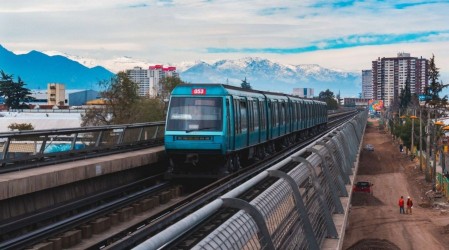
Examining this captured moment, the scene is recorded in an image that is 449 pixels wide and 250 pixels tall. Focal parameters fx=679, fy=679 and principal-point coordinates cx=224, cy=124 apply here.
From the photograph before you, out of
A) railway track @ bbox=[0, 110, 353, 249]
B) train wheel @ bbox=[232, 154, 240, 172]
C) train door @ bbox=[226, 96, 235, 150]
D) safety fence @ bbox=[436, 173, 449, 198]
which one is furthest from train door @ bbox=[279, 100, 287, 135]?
safety fence @ bbox=[436, 173, 449, 198]

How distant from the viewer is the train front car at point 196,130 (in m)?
22.2

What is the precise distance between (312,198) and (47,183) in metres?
8.23

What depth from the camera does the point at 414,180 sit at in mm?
62031

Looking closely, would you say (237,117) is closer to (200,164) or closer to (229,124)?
(229,124)

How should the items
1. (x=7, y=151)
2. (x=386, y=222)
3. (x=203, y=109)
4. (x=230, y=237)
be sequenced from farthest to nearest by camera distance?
(x=386, y=222) → (x=203, y=109) → (x=7, y=151) → (x=230, y=237)

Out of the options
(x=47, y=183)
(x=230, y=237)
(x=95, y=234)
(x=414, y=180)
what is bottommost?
(x=414, y=180)

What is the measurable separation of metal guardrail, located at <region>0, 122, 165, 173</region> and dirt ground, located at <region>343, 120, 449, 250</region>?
10188 millimetres

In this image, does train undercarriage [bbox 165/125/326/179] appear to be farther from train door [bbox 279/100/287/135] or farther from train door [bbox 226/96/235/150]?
train door [bbox 279/100/287/135]

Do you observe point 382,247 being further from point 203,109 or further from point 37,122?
point 37,122

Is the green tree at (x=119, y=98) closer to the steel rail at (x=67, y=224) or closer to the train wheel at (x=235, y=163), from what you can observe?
the train wheel at (x=235, y=163)

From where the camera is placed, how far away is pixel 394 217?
4094 cm

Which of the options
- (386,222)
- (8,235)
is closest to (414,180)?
(386,222)

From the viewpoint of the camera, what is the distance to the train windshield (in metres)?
22.4

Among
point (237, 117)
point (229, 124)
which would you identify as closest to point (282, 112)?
point (237, 117)
